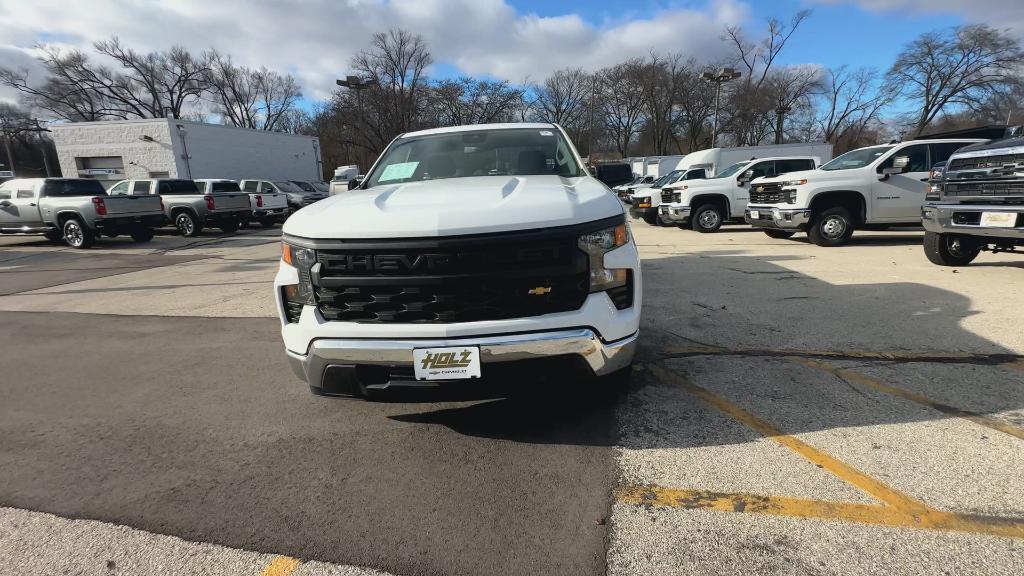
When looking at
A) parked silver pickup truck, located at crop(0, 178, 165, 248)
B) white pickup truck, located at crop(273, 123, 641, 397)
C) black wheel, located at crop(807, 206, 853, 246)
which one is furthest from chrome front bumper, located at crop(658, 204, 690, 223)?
parked silver pickup truck, located at crop(0, 178, 165, 248)

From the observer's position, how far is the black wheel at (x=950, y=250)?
265 inches

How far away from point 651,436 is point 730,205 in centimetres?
1181

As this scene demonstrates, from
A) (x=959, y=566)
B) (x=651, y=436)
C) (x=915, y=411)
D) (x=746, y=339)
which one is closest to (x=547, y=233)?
(x=651, y=436)

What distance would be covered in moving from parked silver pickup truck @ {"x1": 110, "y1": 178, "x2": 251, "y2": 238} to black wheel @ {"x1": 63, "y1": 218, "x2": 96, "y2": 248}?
2.70 meters

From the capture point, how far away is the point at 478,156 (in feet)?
12.9

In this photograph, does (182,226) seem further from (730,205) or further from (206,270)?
(730,205)

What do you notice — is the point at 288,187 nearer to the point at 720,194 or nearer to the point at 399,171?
the point at 720,194

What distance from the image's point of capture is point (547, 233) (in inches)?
90.5

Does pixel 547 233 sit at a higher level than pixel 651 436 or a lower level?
higher

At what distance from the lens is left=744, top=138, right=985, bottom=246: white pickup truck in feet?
29.6

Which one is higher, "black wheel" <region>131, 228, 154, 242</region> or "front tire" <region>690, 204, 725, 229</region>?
"black wheel" <region>131, 228, 154, 242</region>

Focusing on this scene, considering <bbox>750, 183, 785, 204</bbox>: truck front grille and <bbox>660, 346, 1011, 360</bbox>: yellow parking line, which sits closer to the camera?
<bbox>660, 346, 1011, 360</bbox>: yellow parking line

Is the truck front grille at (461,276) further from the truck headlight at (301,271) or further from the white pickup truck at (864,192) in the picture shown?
the white pickup truck at (864,192)

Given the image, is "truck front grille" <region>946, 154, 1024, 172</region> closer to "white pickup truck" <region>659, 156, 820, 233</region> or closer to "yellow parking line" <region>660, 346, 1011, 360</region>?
"yellow parking line" <region>660, 346, 1011, 360</region>
